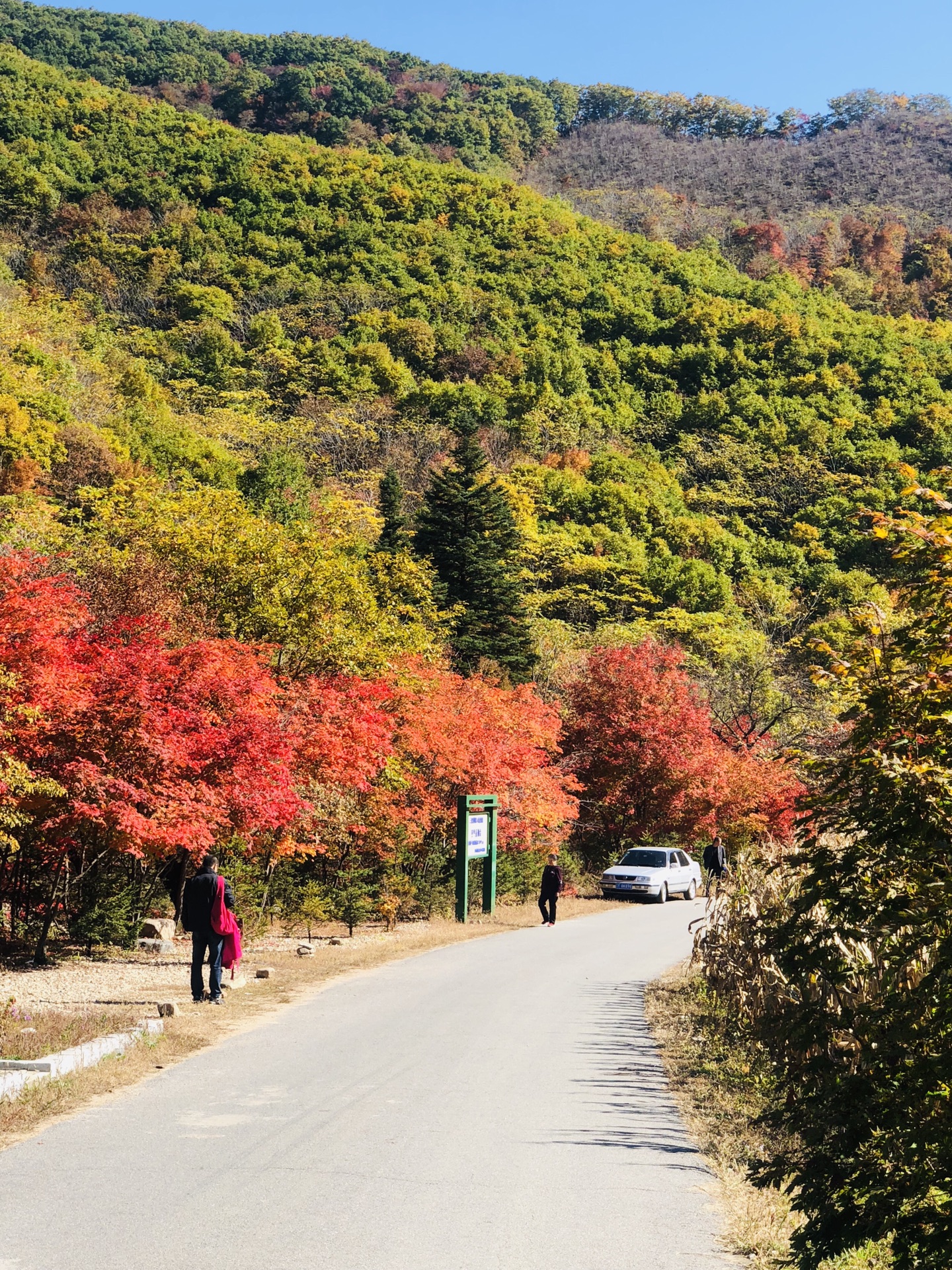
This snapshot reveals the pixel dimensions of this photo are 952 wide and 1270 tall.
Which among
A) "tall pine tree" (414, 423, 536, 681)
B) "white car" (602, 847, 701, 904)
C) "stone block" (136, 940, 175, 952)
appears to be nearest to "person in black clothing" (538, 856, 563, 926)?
"white car" (602, 847, 701, 904)

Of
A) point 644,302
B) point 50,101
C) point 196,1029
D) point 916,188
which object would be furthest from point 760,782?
point 916,188

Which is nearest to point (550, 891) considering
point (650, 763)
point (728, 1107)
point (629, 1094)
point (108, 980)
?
point (108, 980)

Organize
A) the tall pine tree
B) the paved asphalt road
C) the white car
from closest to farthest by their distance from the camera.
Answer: the paved asphalt road → the white car → the tall pine tree

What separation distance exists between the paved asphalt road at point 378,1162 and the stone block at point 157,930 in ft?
17.2

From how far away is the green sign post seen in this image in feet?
75.7

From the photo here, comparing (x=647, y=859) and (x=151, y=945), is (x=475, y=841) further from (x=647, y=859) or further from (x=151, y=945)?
(x=647, y=859)

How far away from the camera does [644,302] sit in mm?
100688

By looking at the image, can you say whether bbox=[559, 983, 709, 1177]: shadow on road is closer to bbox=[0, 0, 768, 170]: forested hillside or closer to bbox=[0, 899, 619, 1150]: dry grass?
bbox=[0, 899, 619, 1150]: dry grass

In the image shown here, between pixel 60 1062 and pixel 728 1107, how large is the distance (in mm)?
5138

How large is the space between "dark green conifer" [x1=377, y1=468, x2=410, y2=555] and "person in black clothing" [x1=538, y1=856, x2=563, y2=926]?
18198mm

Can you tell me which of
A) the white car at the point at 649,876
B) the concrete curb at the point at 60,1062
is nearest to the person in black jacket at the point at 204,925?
the concrete curb at the point at 60,1062

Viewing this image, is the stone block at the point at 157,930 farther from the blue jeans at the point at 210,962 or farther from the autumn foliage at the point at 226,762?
the blue jeans at the point at 210,962

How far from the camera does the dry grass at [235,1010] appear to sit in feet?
26.6

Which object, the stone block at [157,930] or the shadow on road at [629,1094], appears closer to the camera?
the shadow on road at [629,1094]
